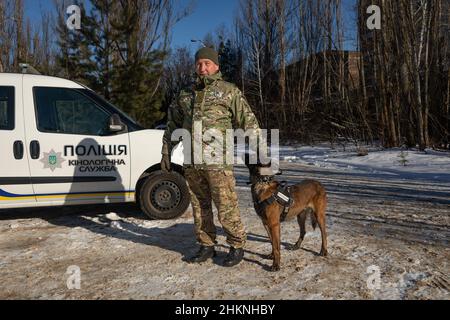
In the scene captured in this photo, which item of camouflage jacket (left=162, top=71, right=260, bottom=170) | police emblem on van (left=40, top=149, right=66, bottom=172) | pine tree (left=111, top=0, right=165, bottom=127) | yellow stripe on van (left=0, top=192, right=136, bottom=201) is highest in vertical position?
pine tree (left=111, top=0, right=165, bottom=127)

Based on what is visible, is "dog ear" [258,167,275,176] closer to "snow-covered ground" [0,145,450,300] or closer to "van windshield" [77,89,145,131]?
"snow-covered ground" [0,145,450,300]

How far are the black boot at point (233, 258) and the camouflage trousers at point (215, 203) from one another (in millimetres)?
58

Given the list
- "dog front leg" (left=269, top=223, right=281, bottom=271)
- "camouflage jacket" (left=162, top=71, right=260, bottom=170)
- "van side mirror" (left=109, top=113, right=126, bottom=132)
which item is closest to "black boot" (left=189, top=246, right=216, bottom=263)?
"dog front leg" (left=269, top=223, right=281, bottom=271)

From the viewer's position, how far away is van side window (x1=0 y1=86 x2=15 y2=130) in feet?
16.1

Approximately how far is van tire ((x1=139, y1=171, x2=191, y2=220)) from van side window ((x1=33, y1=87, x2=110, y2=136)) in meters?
0.92

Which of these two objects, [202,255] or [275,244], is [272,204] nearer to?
[275,244]

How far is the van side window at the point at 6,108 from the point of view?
4.90 metres

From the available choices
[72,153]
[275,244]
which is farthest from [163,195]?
[275,244]

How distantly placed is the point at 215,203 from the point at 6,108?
3123 mm

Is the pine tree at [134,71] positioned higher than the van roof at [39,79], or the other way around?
the pine tree at [134,71]

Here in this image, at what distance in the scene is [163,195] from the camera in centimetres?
542

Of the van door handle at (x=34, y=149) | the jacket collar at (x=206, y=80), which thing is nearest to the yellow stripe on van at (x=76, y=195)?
the van door handle at (x=34, y=149)

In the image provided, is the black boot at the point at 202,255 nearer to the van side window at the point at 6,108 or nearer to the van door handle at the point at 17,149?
the van door handle at the point at 17,149
